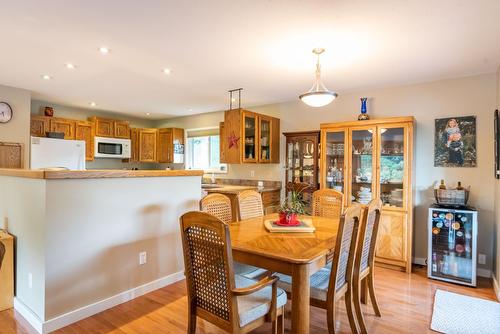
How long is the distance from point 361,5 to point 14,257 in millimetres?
3563

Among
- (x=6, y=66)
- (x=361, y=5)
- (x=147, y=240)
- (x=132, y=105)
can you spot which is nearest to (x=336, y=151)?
(x=361, y=5)

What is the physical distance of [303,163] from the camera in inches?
190

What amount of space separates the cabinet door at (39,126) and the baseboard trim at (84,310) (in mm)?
3476

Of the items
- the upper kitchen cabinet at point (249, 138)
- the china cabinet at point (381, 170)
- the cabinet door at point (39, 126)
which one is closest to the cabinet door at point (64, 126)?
the cabinet door at point (39, 126)

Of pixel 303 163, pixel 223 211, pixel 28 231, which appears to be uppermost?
pixel 303 163

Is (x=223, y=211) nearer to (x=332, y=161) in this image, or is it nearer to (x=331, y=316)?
(x=331, y=316)

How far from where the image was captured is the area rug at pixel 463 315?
7.72ft

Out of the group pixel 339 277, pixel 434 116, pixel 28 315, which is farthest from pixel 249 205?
pixel 434 116

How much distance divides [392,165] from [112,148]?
5.34 m

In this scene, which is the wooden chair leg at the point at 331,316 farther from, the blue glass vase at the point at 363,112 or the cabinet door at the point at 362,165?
the blue glass vase at the point at 363,112

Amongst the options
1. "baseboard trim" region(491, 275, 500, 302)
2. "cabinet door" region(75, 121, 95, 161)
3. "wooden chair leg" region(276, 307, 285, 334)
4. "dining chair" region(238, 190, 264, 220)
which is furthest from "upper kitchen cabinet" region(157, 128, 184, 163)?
"baseboard trim" region(491, 275, 500, 302)

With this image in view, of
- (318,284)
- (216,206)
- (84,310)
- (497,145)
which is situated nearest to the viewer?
(318,284)

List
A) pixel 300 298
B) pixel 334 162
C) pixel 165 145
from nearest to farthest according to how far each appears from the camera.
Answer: pixel 300 298
pixel 334 162
pixel 165 145

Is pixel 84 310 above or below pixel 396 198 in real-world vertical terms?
below
